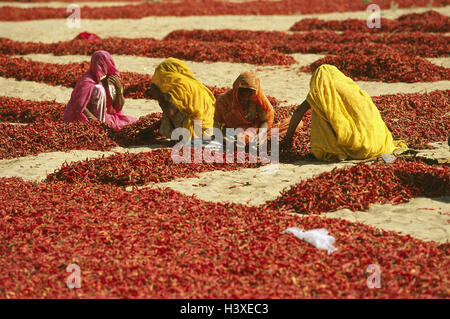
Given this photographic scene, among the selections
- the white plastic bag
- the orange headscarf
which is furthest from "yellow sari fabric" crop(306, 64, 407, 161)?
the white plastic bag

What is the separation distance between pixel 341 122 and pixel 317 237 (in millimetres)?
2783

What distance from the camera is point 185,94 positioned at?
924 centimetres

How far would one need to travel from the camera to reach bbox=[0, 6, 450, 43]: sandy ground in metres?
20.8

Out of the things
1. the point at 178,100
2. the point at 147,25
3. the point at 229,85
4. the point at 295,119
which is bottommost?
the point at 229,85

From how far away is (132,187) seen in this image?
7.25 meters

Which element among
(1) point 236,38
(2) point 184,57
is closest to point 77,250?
(2) point 184,57

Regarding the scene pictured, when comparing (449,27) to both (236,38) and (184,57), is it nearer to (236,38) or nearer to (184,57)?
(236,38)

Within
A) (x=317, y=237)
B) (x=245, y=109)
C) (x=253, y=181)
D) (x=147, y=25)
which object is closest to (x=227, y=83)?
(x=245, y=109)

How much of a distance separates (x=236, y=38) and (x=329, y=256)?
1399 centimetres

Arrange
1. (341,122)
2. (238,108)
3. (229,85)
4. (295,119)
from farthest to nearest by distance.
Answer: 1. (229,85)
2. (238,108)
3. (295,119)
4. (341,122)

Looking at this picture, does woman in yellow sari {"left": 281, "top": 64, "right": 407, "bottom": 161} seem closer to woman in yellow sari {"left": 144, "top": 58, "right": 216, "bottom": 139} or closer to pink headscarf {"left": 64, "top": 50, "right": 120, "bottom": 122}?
woman in yellow sari {"left": 144, "top": 58, "right": 216, "bottom": 139}

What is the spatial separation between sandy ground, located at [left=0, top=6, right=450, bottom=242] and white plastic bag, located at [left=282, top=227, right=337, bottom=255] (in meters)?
0.73

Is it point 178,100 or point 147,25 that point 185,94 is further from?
point 147,25

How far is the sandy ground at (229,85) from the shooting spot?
646 cm
